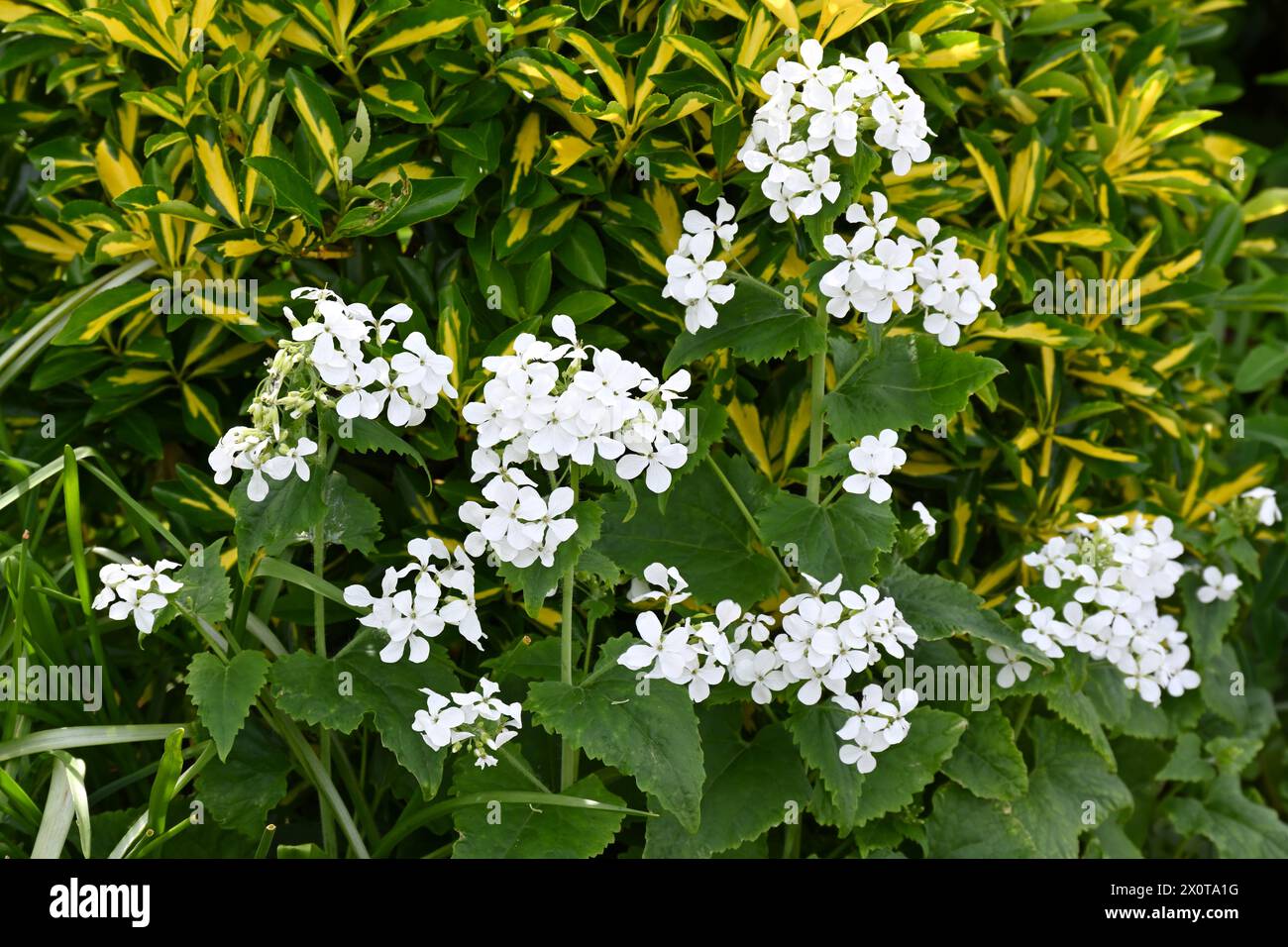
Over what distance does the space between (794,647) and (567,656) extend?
281 mm

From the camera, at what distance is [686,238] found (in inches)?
63.1

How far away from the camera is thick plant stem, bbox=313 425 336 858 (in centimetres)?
152

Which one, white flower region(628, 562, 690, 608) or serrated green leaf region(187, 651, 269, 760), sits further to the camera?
white flower region(628, 562, 690, 608)

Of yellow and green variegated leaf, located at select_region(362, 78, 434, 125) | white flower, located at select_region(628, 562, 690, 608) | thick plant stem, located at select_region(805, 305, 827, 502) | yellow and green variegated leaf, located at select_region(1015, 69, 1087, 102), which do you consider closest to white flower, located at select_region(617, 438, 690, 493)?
white flower, located at select_region(628, 562, 690, 608)

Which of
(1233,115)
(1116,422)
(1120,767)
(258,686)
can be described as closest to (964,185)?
(1116,422)

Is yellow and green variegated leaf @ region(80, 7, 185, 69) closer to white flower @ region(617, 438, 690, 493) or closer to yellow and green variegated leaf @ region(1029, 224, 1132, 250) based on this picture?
white flower @ region(617, 438, 690, 493)

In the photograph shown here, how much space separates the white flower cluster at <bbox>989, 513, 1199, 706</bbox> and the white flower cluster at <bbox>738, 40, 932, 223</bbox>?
25.4 inches

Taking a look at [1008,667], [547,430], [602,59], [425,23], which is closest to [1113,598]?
[1008,667]

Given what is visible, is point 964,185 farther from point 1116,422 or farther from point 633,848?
point 633,848

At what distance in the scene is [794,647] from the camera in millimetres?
1584

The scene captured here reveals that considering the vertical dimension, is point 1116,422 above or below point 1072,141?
below

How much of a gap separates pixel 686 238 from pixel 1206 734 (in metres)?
1.45

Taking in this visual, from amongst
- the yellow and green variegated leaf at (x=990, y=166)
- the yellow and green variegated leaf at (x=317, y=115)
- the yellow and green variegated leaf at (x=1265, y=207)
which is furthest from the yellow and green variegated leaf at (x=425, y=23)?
the yellow and green variegated leaf at (x=1265, y=207)

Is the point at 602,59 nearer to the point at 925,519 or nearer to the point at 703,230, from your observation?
the point at 703,230
